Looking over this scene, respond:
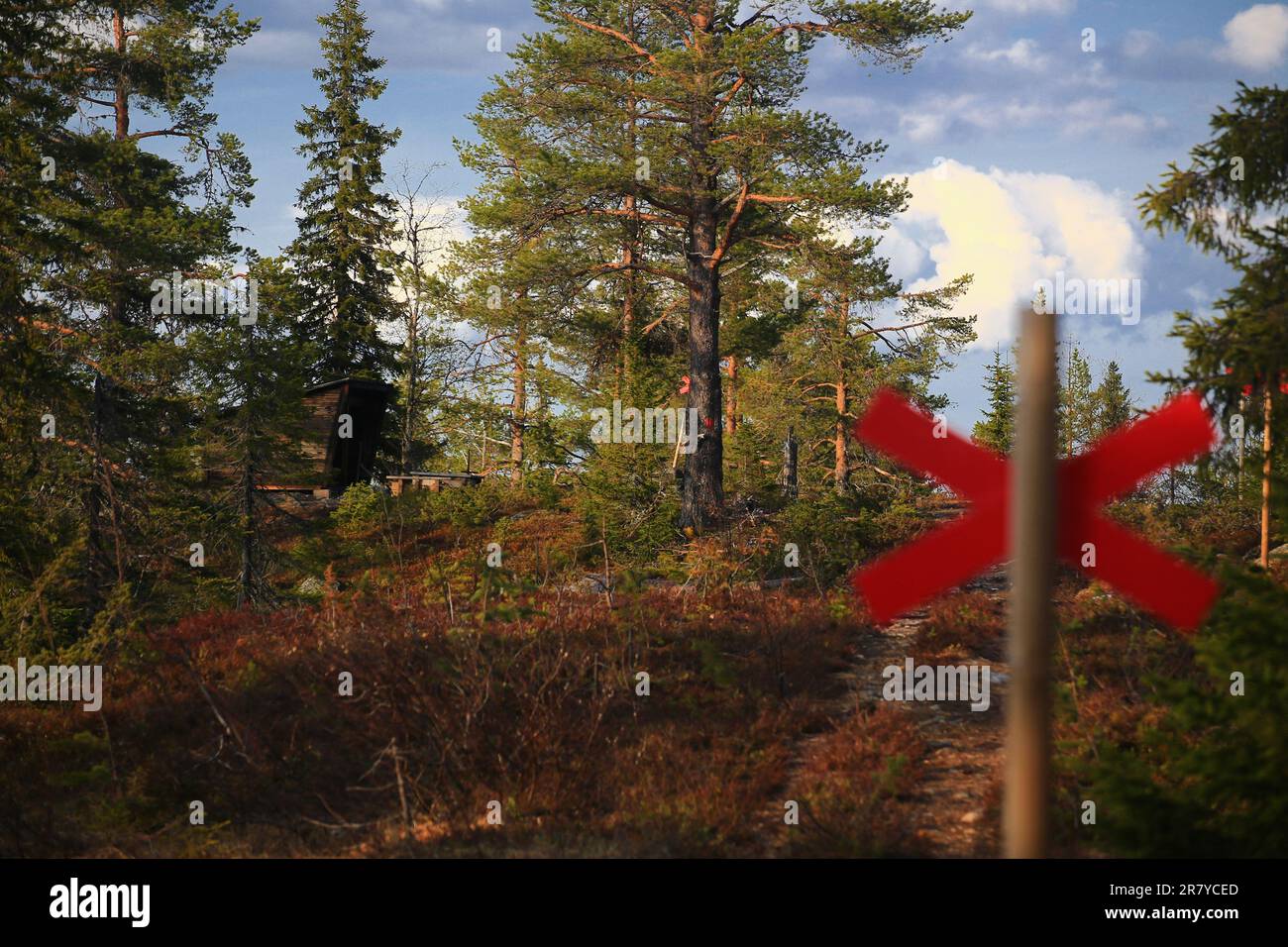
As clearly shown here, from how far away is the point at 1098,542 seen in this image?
2348mm

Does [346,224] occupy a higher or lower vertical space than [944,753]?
higher

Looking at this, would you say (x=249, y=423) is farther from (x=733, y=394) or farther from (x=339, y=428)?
(x=733, y=394)

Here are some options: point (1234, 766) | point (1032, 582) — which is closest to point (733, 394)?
point (1234, 766)

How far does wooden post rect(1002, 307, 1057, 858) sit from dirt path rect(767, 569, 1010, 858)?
541cm

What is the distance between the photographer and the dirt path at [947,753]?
7.81m

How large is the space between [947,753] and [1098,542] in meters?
7.94

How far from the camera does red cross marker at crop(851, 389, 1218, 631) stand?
92.1 inches

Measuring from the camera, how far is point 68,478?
16125 mm

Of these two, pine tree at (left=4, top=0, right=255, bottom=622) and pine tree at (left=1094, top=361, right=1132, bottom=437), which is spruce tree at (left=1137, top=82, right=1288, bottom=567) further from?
pine tree at (left=1094, top=361, right=1132, bottom=437)

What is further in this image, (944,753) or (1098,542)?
(944,753)

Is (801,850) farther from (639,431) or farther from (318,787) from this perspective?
(639,431)

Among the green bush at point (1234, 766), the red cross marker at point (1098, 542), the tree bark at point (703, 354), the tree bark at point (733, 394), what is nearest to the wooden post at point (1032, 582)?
the red cross marker at point (1098, 542)

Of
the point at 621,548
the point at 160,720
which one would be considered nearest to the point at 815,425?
the point at 621,548

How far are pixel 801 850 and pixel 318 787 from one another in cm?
441
